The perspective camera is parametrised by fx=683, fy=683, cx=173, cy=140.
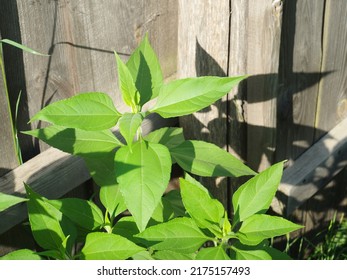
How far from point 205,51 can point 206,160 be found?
0.54m

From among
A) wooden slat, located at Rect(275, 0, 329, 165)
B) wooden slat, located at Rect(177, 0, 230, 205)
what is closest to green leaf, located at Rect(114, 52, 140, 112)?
wooden slat, located at Rect(177, 0, 230, 205)

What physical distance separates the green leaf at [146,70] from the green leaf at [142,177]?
7.7 inches

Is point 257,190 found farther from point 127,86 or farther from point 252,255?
point 127,86

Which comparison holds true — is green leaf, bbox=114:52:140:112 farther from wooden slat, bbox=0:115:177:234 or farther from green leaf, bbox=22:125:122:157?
wooden slat, bbox=0:115:177:234

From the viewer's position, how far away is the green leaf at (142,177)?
63.7 inches

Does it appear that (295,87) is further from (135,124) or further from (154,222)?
(135,124)

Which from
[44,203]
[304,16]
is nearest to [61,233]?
[44,203]

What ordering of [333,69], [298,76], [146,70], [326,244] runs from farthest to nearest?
[326,244] → [333,69] → [298,76] → [146,70]

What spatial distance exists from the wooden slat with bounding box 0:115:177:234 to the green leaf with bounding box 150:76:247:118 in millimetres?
544

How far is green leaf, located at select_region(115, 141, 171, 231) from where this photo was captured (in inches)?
63.7

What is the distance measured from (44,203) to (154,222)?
1.09 feet

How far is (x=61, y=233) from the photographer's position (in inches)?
67.7

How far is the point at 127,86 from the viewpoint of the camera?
68.6 inches

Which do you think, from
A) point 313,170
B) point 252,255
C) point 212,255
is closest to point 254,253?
point 252,255
